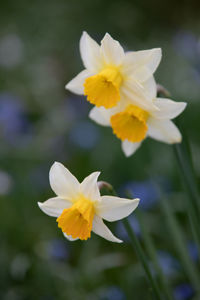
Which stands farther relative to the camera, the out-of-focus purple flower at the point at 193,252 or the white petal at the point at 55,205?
the out-of-focus purple flower at the point at 193,252

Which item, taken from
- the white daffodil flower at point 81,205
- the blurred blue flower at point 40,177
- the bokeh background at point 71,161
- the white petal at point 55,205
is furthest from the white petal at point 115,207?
the blurred blue flower at point 40,177

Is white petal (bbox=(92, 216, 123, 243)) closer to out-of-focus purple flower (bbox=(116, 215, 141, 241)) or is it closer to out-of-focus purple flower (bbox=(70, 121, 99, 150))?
out-of-focus purple flower (bbox=(116, 215, 141, 241))

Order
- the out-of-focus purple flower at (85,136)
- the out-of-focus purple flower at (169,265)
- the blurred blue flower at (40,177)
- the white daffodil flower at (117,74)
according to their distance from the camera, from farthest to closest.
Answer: the out-of-focus purple flower at (85,136) < the blurred blue flower at (40,177) < the out-of-focus purple flower at (169,265) < the white daffodil flower at (117,74)

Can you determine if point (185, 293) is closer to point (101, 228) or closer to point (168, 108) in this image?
point (101, 228)

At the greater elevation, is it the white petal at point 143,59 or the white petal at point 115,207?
the white petal at point 143,59

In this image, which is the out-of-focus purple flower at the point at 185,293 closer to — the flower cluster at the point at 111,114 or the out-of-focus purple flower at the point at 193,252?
the out-of-focus purple flower at the point at 193,252

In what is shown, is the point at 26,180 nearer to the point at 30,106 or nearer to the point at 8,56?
the point at 30,106

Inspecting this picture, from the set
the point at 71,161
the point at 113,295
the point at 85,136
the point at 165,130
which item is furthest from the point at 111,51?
the point at 85,136

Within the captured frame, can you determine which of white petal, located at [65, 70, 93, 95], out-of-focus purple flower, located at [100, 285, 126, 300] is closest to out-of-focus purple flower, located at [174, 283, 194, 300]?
out-of-focus purple flower, located at [100, 285, 126, 300]
